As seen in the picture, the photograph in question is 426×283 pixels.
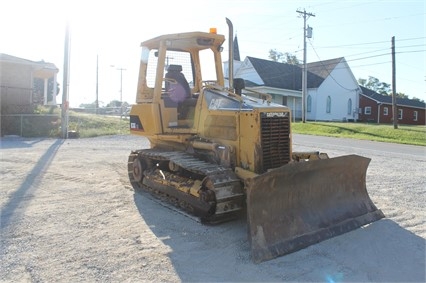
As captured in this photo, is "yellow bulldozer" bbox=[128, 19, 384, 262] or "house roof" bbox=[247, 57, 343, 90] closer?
"yellow bulldozer" bbox=[128, 19, 384, 262]

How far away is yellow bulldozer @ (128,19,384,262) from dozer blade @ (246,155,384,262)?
14mm

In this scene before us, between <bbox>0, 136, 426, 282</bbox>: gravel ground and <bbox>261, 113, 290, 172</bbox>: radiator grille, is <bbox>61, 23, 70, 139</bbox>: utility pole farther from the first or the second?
<bbox>261, 113, 290, 172</bbox>: radiator grille

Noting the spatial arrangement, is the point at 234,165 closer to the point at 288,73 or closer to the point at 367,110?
the point at 288,73

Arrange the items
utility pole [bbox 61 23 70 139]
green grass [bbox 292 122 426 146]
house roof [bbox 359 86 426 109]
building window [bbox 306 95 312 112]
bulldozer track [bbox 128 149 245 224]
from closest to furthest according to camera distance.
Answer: bulldozer track [bbox 128 149 245 224] < utility pole [bbox 61 23 70 139] < green grass [bbox 292 122 426 146] < building window [bbox 306 95 312 112] < house roof [bbox 359 86 426 109]

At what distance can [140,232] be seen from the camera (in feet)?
17.5

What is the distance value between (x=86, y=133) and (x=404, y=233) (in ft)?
57.5

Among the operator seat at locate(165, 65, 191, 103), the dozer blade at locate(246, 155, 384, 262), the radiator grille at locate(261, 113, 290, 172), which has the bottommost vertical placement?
the dozer blade at locate(246, 155, 384, 262)

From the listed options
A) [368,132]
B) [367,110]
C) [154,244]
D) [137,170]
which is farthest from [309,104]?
[154,244]

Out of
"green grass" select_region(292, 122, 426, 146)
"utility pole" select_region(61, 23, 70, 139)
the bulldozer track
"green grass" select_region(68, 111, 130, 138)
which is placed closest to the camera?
the bulldozer track

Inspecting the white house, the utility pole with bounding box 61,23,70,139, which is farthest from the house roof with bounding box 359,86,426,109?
the utility pole with bounding box 61,23,70,139

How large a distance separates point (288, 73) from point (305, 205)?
1563 inches

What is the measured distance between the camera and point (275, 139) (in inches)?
232

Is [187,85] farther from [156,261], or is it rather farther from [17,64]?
[17,64]

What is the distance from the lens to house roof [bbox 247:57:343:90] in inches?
1594
